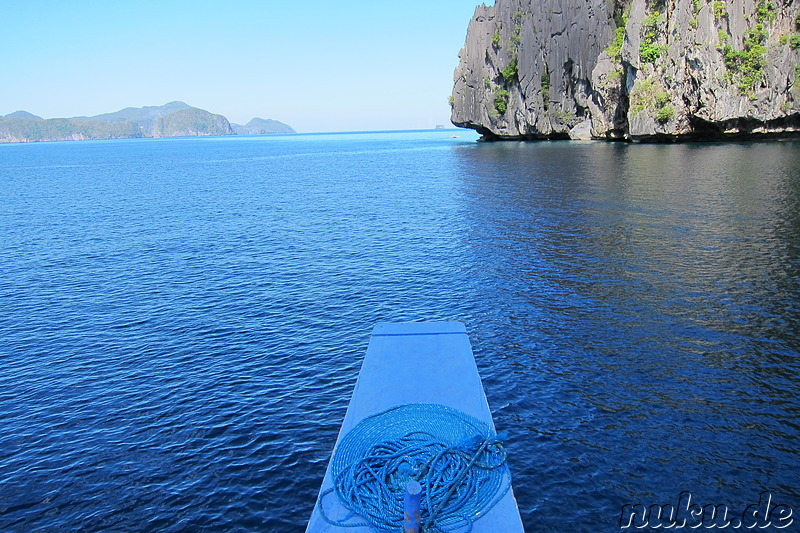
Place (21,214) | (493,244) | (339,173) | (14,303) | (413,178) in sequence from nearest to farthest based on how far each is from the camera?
(14,303) < (493,244) < (21,214) < (413,178) < (339,173)

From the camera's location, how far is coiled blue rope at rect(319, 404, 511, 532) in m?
10.5

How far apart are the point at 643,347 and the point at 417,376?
1317cm

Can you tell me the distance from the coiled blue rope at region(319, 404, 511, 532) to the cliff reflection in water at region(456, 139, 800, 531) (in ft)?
13.8

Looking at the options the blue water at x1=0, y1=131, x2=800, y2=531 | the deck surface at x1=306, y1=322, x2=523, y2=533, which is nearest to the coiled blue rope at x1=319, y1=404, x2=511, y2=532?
the deck surface at x1=306, y1=322, x2=523, y2=533

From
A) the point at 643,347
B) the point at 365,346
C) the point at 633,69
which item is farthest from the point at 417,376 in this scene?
the point at 633,69

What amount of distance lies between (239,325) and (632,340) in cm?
1941

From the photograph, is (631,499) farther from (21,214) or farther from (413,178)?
(413,178)

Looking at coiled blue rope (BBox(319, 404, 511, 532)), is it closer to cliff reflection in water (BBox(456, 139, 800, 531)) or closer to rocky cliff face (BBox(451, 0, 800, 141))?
cliff reflection in water (BBox(456, 139, 800, 531))

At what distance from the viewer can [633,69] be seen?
111750 mm

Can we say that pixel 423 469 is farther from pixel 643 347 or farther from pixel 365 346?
pixel 643 347

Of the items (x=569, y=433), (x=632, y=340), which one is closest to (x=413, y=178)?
(x=632, y=340)

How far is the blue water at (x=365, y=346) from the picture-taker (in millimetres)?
16375

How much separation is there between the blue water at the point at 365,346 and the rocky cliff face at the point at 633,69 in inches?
1990

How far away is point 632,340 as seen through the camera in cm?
2511
